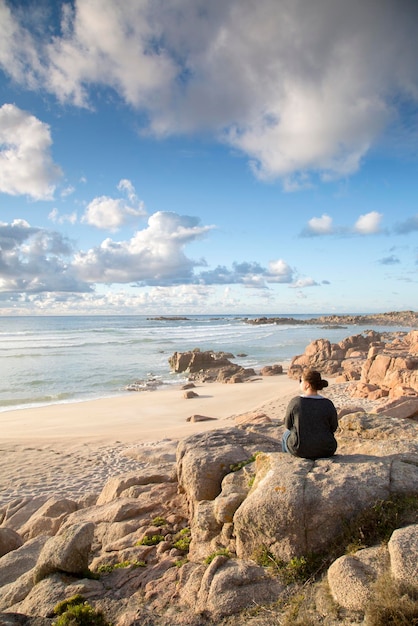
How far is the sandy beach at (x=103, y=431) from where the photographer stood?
11.3 m

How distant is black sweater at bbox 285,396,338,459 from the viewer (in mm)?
5438

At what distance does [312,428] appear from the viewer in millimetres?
5492

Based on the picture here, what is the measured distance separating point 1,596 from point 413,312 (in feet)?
455

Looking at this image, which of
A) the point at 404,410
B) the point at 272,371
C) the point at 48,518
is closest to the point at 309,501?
the point at 48,518

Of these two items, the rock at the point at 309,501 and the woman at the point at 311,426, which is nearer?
the rock at the point at 309,501

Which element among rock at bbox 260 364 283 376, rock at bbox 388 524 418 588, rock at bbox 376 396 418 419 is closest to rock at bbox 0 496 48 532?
rock at bbox 388 524 418 588

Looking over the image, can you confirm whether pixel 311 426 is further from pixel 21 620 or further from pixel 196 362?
pixel 196 362

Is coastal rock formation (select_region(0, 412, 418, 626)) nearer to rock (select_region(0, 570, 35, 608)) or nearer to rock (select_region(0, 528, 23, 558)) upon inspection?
rock (select_region(0, 570, 35, 608))

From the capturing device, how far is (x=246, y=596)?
160 inches

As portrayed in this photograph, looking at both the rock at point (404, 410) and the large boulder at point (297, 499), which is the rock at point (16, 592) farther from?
the rock at point (404, 410)

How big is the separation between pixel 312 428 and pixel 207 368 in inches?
1088

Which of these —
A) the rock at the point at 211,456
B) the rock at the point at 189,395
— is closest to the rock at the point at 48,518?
the rock at the point at 211,456

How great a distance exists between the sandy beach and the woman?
6.83 metres

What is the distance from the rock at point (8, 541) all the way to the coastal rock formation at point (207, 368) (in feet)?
73.1
